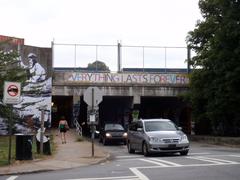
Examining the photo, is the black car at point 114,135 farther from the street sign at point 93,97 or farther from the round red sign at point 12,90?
the round red sign at point 12,90

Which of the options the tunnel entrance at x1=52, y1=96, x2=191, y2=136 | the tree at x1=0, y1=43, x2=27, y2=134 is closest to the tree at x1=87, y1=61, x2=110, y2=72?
the tunnel entrance at x1=52, y1=96, x2=191, y2=136

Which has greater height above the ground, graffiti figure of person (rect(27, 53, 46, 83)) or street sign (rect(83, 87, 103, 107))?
graffiti figure of person (rect(27, 53, 46, 83))

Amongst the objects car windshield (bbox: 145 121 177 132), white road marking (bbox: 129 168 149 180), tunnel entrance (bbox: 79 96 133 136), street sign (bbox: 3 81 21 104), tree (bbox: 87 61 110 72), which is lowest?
white road marking (bbox: 129 168 149 180)

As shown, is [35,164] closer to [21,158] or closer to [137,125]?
[21,158]

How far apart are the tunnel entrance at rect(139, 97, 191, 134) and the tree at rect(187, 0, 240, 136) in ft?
32.7

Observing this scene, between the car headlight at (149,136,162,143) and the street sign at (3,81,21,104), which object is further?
the car headlight at (149,136,162,143)

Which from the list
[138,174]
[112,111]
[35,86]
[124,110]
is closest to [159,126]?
[138,174]

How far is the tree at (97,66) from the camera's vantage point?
53.8 meters

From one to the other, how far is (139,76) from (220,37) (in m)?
12.4

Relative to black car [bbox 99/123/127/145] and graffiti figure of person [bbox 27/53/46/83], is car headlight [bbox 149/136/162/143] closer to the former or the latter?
black car [bbox 99/123/127/145]

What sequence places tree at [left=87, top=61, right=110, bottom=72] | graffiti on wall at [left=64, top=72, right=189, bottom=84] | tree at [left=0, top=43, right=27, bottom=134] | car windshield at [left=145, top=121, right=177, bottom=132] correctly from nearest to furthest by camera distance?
car windshield at [left=145, top=121, right=177, bottom=132] < tree at [left=0, top=43, right=27, bottom=134] < graffiti on wall at [left=64, top=72, right=189, bottom=84] < tree at [left=87, top=61, right=110, bottom=72]

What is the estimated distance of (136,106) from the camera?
176 ft

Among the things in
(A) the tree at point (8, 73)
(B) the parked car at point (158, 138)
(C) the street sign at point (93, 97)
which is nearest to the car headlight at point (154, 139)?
(B) the parked car at point (158, 138)

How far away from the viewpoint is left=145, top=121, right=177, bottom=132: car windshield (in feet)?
84.7
